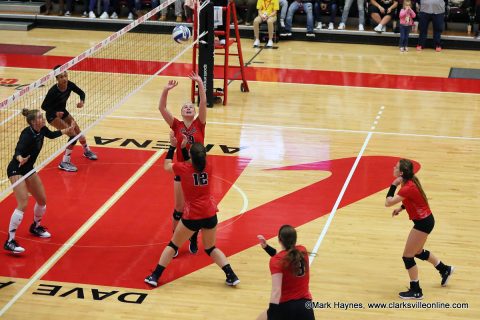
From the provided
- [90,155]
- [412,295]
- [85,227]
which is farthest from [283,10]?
[412,295]

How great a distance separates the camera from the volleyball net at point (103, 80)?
16.8 meters

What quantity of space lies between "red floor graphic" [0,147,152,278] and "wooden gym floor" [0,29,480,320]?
3 centimetres

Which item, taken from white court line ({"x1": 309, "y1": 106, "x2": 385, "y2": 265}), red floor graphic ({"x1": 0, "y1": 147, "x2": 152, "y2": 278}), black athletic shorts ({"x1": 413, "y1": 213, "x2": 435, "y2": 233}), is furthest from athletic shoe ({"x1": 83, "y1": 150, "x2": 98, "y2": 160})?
black athletic shorts ({"x1": 413, "y1": 213, "x2": 435, "y2": 233})

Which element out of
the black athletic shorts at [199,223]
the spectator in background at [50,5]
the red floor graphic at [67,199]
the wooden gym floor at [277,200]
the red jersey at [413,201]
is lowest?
the red floor graphic at [67,199]

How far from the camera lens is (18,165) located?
1224cm

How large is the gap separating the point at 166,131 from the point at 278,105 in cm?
325

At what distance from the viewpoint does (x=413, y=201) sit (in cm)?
1109

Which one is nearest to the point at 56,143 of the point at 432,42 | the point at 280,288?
the point at 280,288

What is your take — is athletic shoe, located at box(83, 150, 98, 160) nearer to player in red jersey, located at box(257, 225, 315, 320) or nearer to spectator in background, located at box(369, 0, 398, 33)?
player in red jersey, located at box(257, 225, 315, 320)

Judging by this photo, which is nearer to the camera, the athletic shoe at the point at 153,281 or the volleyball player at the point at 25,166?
the athletic shoe at the point at 153,281

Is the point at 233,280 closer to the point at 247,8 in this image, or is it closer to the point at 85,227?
the point at 85,227

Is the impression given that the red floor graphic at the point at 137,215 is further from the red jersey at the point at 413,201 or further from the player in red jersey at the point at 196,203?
the red jersey at the point at 413,201

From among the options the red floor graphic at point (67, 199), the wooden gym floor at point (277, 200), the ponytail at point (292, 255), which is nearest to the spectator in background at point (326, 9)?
the wooden gym floor at point (277, 200)

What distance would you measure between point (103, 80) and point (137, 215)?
8441mm
